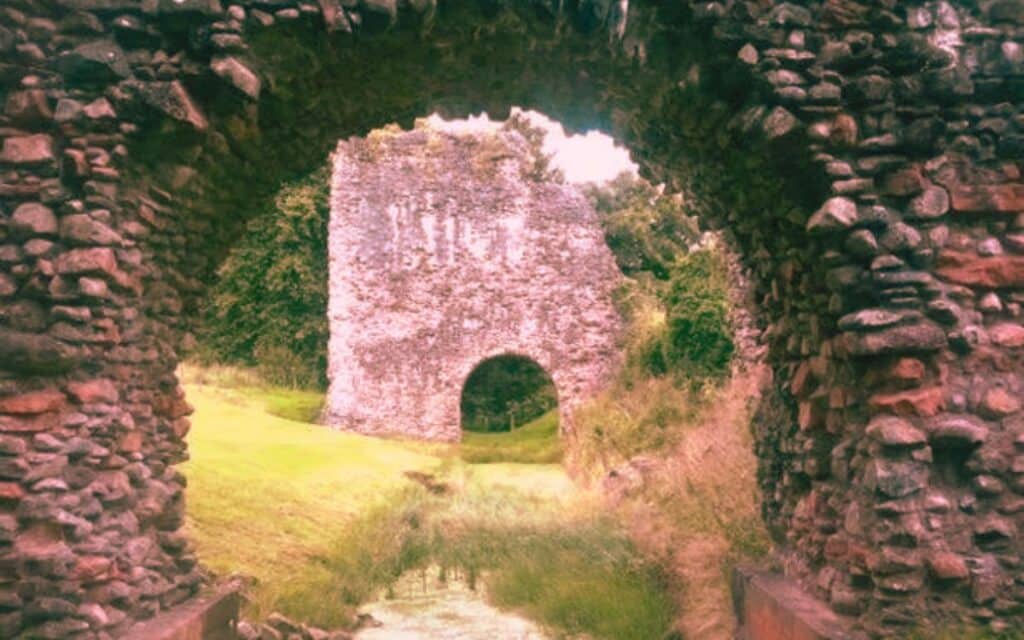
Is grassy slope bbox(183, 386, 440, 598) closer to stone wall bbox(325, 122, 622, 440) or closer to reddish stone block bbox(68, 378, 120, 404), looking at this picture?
reddish stone block bbox(68, 378, 120, 404)

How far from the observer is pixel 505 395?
68.0ft

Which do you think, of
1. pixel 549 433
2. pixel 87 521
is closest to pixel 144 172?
pixel 87 521

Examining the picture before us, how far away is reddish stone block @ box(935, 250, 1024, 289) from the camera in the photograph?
370 cm

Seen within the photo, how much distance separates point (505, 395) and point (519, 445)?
3926 mm

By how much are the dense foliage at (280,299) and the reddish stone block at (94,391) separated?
56.3 ft

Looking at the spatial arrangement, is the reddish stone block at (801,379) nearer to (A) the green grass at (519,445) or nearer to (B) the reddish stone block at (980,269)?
(B) the reddish stone block at (980,269)

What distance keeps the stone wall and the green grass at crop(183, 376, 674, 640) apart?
5.39 meters

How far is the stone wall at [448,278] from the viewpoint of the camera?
1741cm

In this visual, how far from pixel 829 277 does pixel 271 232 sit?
62.6 ft

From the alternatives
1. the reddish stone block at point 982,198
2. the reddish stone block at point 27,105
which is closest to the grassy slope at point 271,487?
the reddish stone block at point 27,105

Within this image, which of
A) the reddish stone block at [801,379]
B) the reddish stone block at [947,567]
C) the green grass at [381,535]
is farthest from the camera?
the green grass at [381,535]

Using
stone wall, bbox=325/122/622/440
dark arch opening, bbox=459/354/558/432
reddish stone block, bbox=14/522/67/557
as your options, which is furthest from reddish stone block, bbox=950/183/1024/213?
dark arch opening, bbox=459/354/558/432

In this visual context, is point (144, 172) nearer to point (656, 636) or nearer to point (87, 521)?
point (87, 521)

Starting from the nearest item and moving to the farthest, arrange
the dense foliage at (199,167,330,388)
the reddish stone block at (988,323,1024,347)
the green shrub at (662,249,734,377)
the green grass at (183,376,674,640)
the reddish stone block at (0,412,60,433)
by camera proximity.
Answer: the reddish stone block at (0,412,60,433)
the reddish stone block at (988,323,1024,347)
the green grass at (183,376,674,640)
the green shrub at (662,249,734,377)
the dense foliage at (199,167,330,388)
